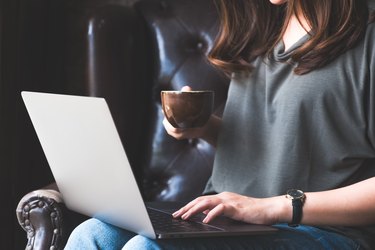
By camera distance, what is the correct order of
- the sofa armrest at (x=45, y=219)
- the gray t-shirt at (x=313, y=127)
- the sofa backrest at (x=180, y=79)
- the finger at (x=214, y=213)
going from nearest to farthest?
the finger at (x=214, y=213) → the gray t-shirt at (x=313, y=127) → the sofa armrest at (x=45, y=219) → the sofa backrest at (x=180, y=79)

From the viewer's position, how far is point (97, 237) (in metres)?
1.20

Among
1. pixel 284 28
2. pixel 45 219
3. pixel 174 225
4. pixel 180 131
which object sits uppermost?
pixel 284 28

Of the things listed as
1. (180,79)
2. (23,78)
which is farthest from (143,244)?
(23,78)

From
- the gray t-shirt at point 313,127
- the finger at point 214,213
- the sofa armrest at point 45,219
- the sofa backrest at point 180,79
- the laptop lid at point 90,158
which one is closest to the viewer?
the laptop lid at point 90,158

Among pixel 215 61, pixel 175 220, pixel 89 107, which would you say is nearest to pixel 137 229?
pixel 175 220

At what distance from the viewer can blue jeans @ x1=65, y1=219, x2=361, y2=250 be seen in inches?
43.4

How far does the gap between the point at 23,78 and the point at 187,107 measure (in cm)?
89

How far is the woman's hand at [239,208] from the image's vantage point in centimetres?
118

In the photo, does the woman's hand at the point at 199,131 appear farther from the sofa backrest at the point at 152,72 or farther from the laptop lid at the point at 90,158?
the sofa backrest at the point at 152,72

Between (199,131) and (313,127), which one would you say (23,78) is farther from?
(313,127)

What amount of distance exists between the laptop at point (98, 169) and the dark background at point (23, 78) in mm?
661

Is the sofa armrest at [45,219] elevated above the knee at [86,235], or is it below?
below

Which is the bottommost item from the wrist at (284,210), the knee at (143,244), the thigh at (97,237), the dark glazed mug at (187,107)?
the thigh at (97,237)

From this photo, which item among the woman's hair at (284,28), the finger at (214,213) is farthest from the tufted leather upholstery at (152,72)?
the finger at (214,213)
